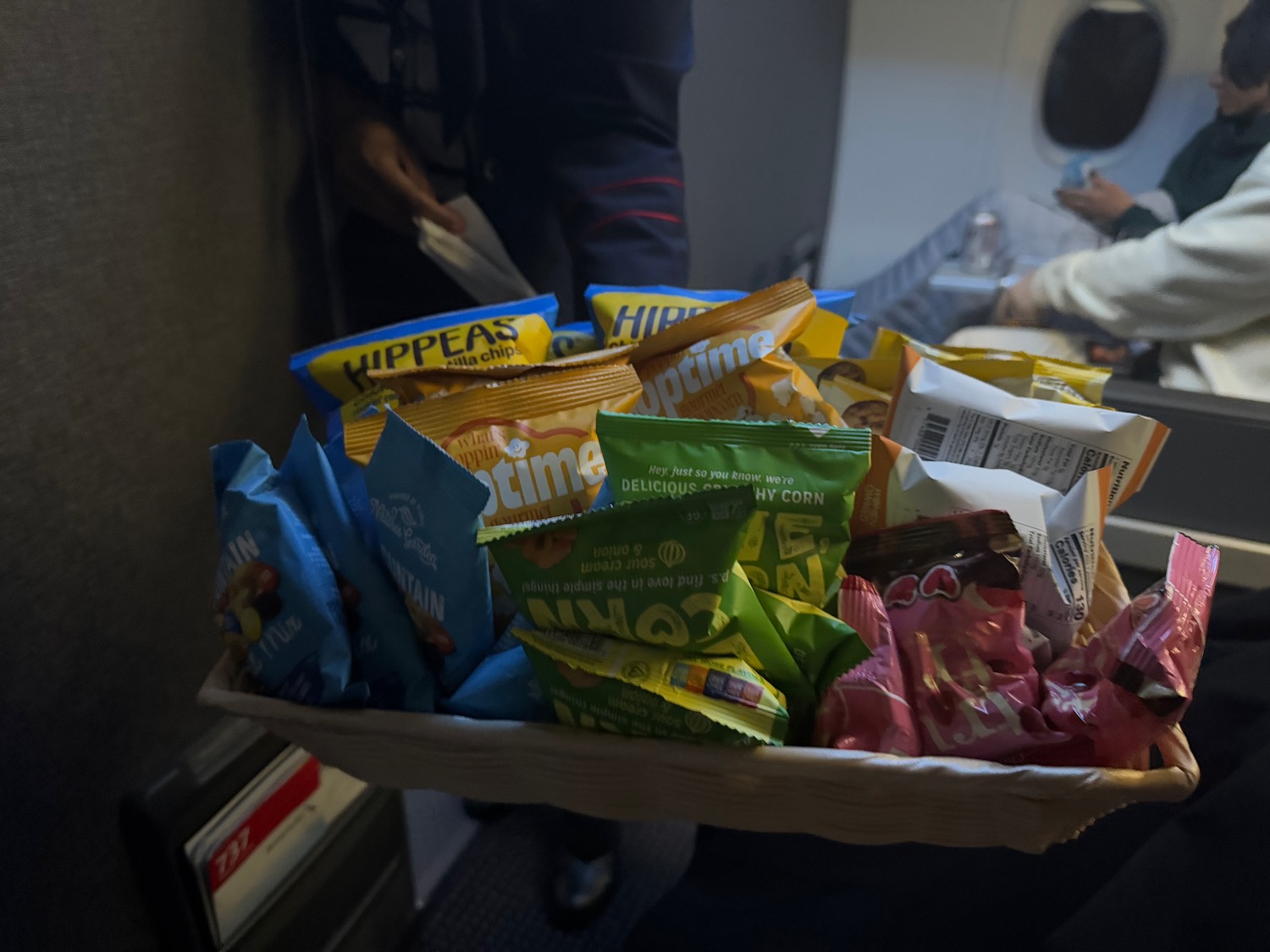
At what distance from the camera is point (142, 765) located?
0.65 meters

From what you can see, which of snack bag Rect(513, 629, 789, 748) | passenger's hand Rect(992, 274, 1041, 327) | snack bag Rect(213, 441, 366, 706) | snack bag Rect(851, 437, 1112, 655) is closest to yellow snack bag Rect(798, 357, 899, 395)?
snack bag Rect(851, 437, 1112, 655)

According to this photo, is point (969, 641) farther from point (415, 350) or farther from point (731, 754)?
point (415, 350)

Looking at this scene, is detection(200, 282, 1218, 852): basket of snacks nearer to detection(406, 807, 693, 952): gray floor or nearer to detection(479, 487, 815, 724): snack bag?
detection(479, 487, 815, 724): snack bag

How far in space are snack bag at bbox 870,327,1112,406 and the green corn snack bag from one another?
0.19m

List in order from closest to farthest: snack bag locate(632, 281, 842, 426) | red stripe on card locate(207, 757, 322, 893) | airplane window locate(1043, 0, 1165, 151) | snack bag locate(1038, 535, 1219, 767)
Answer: snack bag locate(1038, 535, 1219, 767) < snack bag locate(632, 281, 842, 426) < red stripe on card locate(207, 757, 322, 893) < airplane window locate(1043, 0, 1165, 151)

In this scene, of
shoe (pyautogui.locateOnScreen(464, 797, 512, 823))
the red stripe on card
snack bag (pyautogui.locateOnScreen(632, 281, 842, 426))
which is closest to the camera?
snack bag (pyautogui.locateOnScreen(632, 281, 842, 426))

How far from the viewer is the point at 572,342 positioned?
574mm

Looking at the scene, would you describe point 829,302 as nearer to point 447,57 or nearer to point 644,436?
point 644,436

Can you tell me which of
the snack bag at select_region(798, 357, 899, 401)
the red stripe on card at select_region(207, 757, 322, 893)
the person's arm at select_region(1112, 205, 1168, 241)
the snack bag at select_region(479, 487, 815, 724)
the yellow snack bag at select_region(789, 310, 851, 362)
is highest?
the person's arm at select_region(1112, 205, 1168, 241)

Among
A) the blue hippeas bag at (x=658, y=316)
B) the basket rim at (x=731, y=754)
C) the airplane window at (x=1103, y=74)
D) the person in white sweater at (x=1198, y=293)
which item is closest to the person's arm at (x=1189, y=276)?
the person in white sweater at (x=1198, y=293)

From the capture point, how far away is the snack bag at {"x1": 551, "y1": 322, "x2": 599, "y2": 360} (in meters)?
0.57

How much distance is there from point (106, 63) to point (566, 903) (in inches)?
32.7

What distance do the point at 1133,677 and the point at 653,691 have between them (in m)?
0.21

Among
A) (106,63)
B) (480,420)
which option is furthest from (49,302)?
(480,420)
